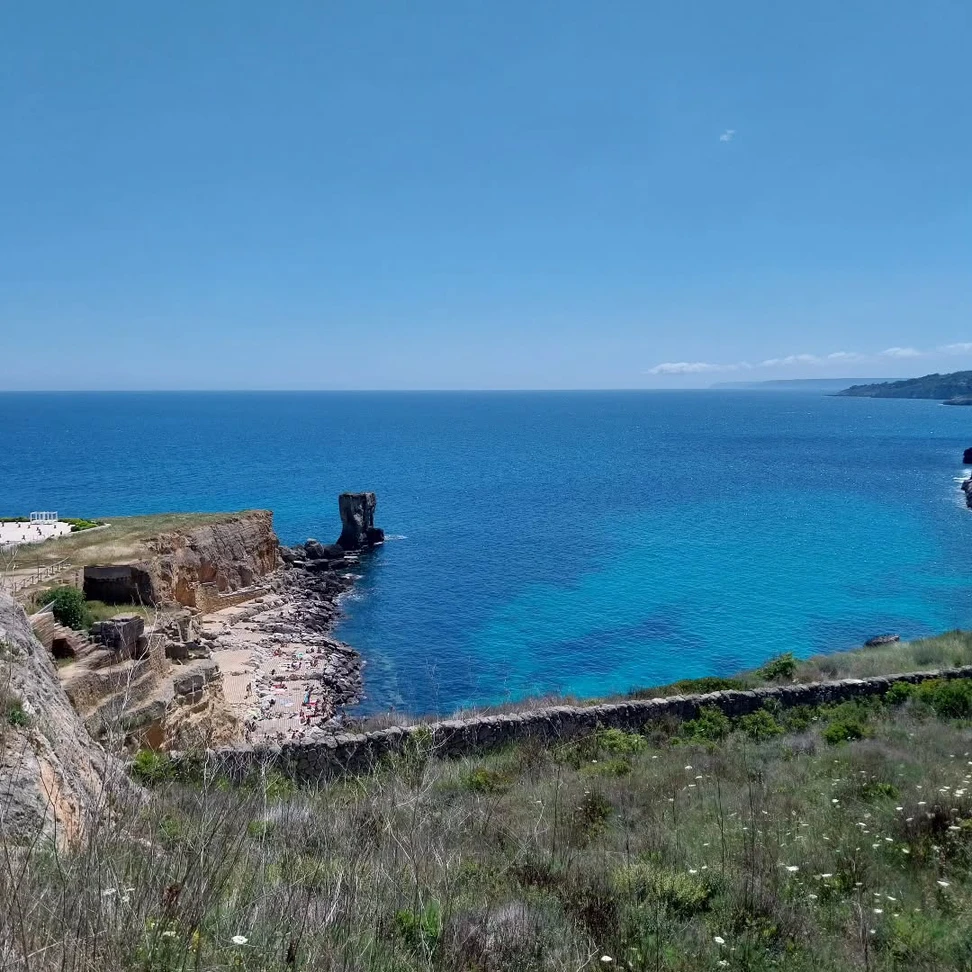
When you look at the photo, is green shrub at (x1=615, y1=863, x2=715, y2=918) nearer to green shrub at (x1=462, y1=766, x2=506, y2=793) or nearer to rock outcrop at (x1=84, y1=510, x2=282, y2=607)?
green shrub at (x1=462, y1=766, x2=506, y2=793)

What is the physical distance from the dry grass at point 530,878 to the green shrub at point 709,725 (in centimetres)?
379

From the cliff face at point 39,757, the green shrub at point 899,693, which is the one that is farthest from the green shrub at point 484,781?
the green shrub at point 899,693

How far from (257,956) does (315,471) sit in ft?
303

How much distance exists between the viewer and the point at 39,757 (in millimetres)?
6641

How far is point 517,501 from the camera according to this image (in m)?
73.3

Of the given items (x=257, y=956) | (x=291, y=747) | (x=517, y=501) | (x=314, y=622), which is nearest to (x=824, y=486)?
(x=517, y=501)

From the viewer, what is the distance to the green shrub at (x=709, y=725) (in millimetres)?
14702

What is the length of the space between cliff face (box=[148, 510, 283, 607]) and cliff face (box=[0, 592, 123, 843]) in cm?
2006

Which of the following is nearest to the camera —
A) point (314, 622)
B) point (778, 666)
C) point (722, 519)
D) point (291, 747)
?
point (291, 747)

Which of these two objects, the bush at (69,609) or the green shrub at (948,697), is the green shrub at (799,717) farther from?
the bush at (69,609)

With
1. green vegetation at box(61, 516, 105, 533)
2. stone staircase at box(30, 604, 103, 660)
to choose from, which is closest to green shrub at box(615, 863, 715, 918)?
stone staircase at box(30, 604, 103, 660)

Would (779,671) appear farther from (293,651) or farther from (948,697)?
(293,651)

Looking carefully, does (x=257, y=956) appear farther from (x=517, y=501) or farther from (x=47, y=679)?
(x=517, y=501)

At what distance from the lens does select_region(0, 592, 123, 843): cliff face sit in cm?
553
